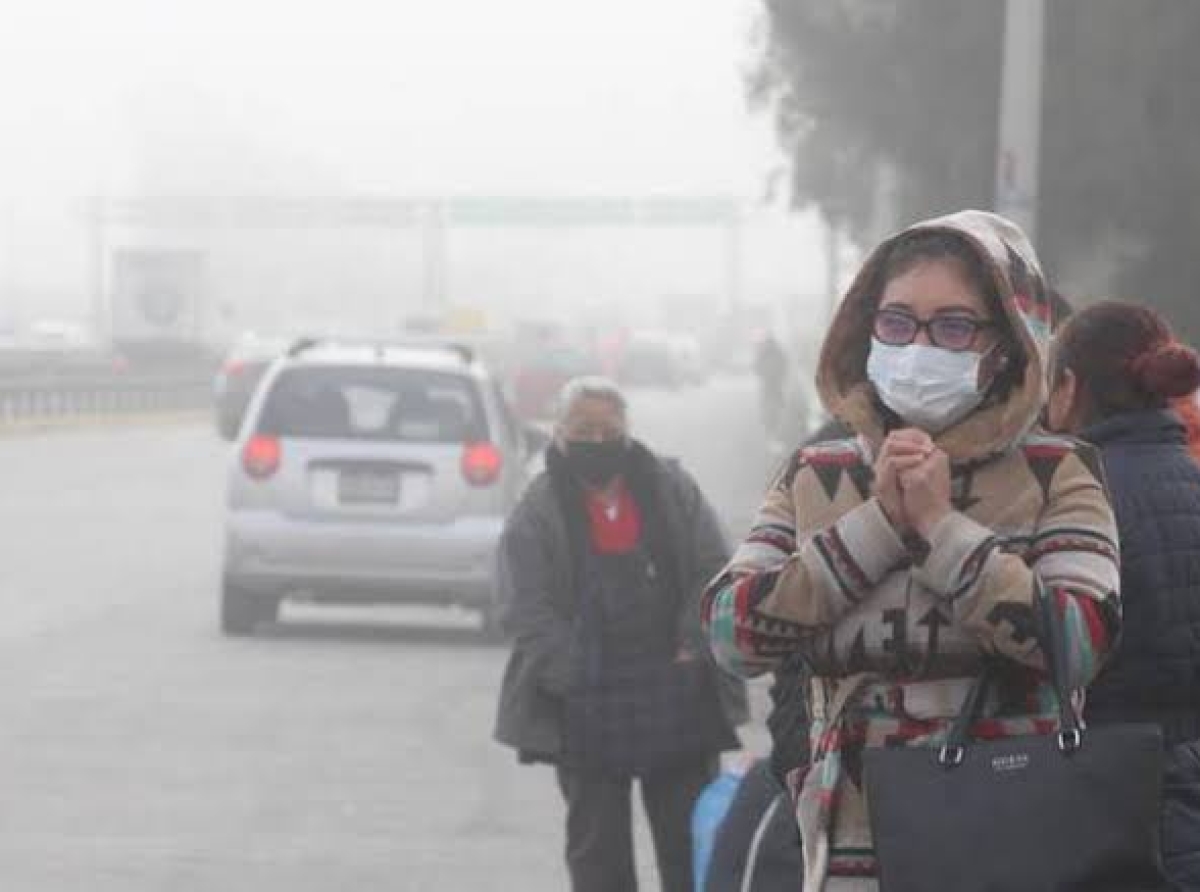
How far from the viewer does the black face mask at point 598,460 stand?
8695 millimetres

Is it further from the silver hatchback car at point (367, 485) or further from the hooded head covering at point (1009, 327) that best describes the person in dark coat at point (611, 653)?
the silver hatchback car at point (367, 485)

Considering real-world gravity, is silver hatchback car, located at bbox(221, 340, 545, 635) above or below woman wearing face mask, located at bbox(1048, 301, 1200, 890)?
below

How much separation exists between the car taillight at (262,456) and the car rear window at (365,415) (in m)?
0.07

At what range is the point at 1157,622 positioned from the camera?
16.6 ft

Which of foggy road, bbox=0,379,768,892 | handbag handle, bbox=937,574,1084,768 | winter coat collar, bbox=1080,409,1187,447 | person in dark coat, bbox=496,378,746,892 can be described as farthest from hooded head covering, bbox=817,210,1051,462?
foggy road, bbox=0,379,768,892

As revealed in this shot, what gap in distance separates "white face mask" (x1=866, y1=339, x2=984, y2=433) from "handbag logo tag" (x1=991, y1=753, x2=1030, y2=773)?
17.0 inches

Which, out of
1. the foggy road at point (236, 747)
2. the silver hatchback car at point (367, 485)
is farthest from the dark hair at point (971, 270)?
the silver hatchback car at point (367, 485)

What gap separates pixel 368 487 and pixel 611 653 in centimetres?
1144

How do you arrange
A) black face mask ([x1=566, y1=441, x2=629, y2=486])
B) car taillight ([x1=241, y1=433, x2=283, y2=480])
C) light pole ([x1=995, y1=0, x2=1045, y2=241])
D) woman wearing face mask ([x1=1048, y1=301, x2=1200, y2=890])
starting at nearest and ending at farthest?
woman wearing face mask ([x1=1048, y1=301, x2=1200, y2=890]) < black face mask ([x1=566, y1=441, x2=629, y2=486]) < light pole ([x1=995, y1=0, x2=1045, y2=241]) < car taillight ([x1=241, y1=433, x2=283, y2=480])

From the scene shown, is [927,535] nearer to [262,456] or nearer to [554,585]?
[554,585]

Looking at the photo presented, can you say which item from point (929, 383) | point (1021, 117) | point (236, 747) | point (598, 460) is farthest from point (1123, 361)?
point (1021, 117)

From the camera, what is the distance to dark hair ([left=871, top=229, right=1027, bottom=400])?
4.64 m

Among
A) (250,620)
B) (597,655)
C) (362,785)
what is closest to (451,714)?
(362,785)

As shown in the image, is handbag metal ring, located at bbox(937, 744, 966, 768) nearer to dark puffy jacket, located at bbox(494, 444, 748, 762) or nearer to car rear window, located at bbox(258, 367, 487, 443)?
dark puffy jacket, located at bbox(494, 444, 748, 762)
